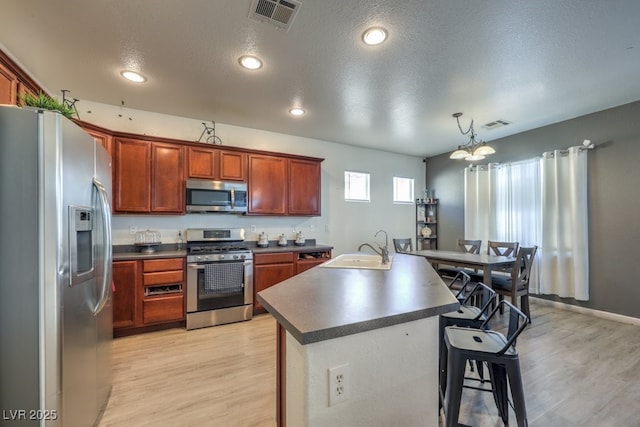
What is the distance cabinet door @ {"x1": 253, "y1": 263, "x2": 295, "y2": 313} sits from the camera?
Answer: 3.66 m

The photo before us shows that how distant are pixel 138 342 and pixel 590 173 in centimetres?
615

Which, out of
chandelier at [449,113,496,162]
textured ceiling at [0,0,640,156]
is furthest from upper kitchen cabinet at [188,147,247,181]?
chandelier at [449,113,496,162]

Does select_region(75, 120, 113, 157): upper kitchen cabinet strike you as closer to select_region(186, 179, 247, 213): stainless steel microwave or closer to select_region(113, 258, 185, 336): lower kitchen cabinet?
select_region(186, 179, 247, 213): stainless steel microwave

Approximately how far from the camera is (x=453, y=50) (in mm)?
2307

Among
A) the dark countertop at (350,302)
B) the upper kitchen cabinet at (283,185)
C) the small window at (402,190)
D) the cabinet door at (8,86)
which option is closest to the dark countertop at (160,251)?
the upper kitchen cabinet at (283,185)

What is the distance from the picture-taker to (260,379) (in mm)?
2217

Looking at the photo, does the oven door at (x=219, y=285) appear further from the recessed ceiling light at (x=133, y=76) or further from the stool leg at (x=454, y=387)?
the stool leg at (x=454, y=387)

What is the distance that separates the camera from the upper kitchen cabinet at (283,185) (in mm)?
4018

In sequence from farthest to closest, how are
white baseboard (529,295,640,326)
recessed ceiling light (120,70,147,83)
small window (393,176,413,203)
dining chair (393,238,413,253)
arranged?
1. small window (393,176,413,203)
2. dining chair (393,238,413,253)
3. white baseboard (529,295,640,326)
4. recessed ceiling light (120,70,147,83)

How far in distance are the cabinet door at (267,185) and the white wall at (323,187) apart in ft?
1.09

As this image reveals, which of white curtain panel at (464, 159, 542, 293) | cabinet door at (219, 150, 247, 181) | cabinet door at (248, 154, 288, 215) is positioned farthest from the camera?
white curtain panel at (464, 159, 542, 293)

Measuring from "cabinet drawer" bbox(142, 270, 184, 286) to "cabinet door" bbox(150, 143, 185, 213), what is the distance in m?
0.80

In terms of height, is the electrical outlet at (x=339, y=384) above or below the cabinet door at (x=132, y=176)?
below

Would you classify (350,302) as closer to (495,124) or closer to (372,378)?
(372,378)
